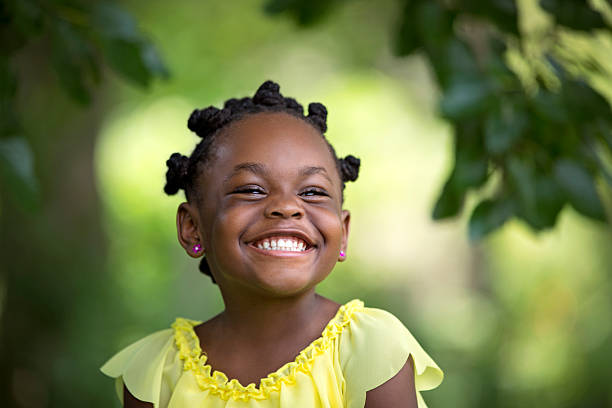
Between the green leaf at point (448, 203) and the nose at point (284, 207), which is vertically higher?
the green leaf at point (448, 203)

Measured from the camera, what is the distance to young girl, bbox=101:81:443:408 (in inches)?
63.4

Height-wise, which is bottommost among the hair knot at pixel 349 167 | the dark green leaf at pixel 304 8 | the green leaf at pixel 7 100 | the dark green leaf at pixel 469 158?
the hair knot at pixel 349 167

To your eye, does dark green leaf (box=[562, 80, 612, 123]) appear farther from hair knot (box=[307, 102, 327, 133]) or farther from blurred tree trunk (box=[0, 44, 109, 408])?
blurred tree trunk (box=[0, 44, 109, 408])

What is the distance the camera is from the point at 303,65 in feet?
26.9

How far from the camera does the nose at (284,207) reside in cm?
161

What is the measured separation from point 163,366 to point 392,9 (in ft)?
15.9

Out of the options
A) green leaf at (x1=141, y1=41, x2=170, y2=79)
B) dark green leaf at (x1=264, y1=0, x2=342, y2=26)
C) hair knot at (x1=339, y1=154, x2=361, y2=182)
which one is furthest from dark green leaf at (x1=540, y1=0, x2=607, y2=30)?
green leaf at (x1=141, y1=41, x2=170, y2=79)

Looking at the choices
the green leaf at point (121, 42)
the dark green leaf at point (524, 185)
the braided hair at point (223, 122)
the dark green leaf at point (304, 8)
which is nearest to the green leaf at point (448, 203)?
the dark green leaf at point (524, 185)

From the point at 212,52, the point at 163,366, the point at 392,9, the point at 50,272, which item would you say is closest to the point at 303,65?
the point at 212,52

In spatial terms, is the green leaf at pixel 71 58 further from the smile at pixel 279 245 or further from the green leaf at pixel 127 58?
the smile at pixel 279 245

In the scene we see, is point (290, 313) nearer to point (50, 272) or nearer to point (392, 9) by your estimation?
point (50, 272)

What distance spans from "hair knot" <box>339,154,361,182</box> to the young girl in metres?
0.04

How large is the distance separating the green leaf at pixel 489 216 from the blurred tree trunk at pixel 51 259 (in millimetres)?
2610

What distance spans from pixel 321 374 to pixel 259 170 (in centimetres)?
47
